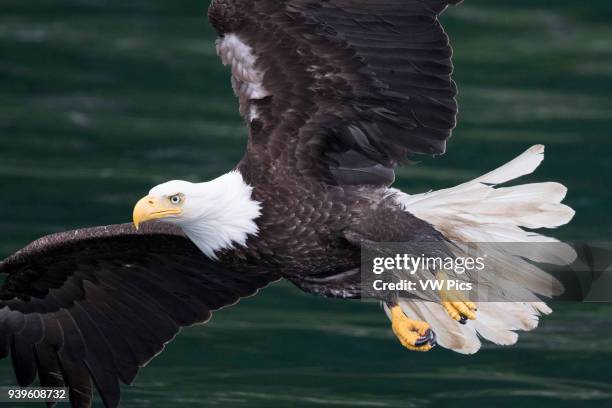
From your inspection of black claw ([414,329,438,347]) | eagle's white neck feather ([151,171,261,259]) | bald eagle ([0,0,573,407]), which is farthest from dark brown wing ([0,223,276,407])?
black claw ([414,329,438,347])

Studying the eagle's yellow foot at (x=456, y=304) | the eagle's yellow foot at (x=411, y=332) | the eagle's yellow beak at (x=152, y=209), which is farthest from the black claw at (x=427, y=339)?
the eagle's yellow beak at (x=152, y=209)

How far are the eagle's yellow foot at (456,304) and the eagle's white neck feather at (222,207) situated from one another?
2.72 feet

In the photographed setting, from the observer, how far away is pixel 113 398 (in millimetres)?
8242

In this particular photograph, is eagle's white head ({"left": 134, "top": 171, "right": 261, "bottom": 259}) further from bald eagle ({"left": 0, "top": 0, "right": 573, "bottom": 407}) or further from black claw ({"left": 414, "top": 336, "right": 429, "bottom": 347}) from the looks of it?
black claw ({"left": 414, "top": 336, "right": 429, "bottom": 347})

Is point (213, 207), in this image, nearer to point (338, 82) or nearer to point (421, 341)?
point (338, 82)

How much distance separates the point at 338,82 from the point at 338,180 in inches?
18.3

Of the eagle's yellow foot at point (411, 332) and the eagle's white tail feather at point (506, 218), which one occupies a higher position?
the eagle's white tail feather at point (506, 218)

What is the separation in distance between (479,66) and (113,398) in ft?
21.7

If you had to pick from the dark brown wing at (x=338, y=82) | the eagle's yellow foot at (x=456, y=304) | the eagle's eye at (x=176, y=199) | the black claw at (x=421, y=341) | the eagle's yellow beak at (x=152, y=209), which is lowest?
the black claw at (x=421, y=341)

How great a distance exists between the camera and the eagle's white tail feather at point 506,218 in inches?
292

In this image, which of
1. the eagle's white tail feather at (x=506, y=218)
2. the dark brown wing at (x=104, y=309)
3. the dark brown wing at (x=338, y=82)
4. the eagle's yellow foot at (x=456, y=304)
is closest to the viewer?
the dark brown wing at (x=338, y=82)

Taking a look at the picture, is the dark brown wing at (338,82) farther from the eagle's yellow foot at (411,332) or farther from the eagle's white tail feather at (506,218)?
the eagle's yellow foot at (411,332)

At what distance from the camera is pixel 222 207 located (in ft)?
24.3

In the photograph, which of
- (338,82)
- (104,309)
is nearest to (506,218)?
(338,82)
